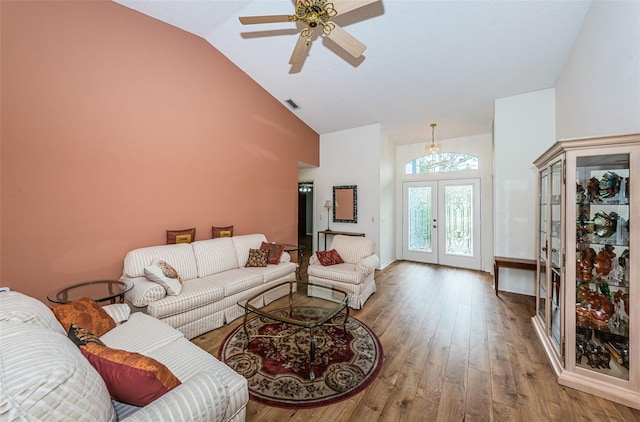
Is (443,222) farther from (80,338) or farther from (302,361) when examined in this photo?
(80,338)

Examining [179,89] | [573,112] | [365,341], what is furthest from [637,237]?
[179,89]

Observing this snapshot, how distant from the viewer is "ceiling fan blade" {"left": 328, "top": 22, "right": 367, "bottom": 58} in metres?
2.24

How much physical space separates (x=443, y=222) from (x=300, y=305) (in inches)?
169

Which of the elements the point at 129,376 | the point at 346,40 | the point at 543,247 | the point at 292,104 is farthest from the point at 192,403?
the point at 292,104

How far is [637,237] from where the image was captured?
5.47ft

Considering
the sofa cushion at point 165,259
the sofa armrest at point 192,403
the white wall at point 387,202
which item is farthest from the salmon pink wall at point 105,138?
the white wall at point 387,202

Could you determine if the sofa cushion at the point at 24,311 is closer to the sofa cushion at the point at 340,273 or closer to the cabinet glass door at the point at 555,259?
the sofa cushion at the point at 340,273

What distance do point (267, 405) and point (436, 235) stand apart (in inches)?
201

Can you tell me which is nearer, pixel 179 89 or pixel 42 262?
pixel 42 262

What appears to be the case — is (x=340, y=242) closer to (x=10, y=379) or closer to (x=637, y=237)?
(x=637, y=237)

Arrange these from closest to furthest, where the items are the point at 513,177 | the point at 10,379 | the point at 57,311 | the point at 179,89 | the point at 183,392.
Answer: the point at 10,379 < the point at 183,392 < the point at 57,311 < the point at 179,89 < the point at 513,177

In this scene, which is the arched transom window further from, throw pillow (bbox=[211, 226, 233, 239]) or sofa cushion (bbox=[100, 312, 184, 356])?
sofa cushion (bbox=[100, 312, 184, 356])

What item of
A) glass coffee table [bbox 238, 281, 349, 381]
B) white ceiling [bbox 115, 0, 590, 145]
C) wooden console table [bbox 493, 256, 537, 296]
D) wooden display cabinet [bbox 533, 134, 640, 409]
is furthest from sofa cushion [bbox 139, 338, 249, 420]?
wooden console table [bbox 493, 256, 537, 296]

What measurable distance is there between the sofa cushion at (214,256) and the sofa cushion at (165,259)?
0.08m
